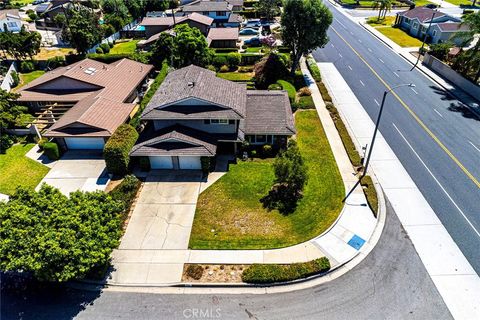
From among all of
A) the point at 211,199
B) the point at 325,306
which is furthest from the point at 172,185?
the point at 325,306

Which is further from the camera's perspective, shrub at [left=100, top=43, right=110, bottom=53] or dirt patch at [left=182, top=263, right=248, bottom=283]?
shrub at [left=100, top=43, right=110, bottom=53]

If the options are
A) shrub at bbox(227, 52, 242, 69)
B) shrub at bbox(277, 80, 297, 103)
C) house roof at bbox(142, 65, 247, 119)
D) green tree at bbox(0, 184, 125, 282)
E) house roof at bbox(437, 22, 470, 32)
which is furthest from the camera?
house roof at bbox(437, 22, 470, 32)

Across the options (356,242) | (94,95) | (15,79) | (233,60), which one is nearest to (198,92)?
(94,95)

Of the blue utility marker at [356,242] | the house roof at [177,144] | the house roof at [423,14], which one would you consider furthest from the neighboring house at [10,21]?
the house roof at [423,14]

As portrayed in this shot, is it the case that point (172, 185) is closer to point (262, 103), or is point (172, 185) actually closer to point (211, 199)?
point (211, 199)

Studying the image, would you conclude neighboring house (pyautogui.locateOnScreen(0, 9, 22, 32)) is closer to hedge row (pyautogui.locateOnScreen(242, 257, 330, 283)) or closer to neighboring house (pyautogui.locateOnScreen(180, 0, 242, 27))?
neighboring house (pyautogui.locateOnScreen(180, 0, 242, 27))

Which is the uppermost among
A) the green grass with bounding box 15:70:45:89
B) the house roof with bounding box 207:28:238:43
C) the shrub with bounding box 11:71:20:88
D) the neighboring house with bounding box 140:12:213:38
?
the neighboring house with bounding box 140:12:213:38

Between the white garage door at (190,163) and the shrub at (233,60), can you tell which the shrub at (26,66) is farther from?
the white garage door at (190,163)

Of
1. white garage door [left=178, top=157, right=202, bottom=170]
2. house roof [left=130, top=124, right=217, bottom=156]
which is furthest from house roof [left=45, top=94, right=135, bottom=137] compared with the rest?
white garage door [left=178, top=157, right=202, bottom=170]

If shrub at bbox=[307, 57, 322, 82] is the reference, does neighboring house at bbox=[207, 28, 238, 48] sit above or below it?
above
